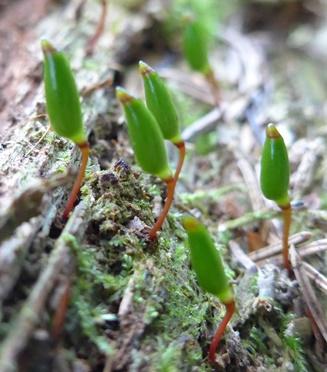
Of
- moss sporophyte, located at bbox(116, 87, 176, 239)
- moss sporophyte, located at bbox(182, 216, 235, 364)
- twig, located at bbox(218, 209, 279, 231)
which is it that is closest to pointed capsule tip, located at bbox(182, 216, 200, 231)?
moss sporophyte, located at bbox(182, 216, 235, 364)

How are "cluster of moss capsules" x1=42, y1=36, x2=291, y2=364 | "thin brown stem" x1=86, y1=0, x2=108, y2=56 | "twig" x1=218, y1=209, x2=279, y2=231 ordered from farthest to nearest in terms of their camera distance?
"thin brown stem" x1=86, y1=0, x2=108, y2=56
"twig" x1=218, y1=209, x2=279, y2=231
"cluster of moss capsules" x1=42, y1=36, x2=291, y2=364

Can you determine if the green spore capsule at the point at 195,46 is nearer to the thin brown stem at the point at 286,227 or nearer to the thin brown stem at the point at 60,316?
the thin brown stem at the point at 286,227

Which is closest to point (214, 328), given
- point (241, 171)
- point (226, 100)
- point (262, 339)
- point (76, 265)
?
point (262, 339)

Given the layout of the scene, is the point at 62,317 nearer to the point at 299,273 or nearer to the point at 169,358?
the point at 169,358

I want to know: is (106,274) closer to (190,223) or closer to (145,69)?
(190,223)

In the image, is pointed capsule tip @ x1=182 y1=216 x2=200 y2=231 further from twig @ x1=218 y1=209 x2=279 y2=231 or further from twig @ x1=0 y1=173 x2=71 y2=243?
twig @ x1=218 y1=209 x2=279 y2=231
